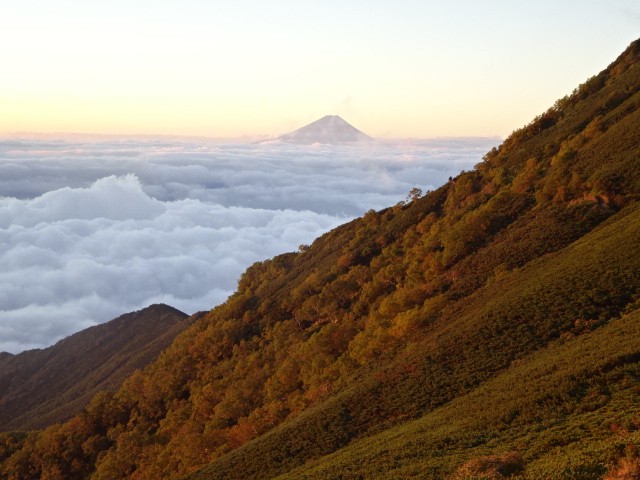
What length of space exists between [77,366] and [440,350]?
513ft

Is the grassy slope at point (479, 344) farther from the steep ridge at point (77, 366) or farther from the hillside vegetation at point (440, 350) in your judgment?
the steep ridge at point (77, 366)

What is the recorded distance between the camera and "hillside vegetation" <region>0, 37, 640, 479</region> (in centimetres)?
2642

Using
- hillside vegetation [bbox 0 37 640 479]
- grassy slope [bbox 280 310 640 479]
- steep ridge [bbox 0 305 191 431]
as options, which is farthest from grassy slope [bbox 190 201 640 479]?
steep ridge [bbox 0 305 191 431]

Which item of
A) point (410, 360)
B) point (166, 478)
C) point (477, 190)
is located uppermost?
point (477, 190)

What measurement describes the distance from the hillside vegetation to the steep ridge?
46.5 meters

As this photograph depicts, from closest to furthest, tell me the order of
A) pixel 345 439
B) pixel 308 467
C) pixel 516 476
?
pixel 516 476
pixel 308 467
pixel 345 439

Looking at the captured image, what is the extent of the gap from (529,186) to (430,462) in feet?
178

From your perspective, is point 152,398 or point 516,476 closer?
point 516,476

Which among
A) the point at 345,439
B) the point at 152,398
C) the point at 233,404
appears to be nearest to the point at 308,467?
the point at 345,439

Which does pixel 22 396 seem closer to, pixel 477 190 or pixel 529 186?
pixel 477 190

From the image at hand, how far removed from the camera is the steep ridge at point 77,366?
143 m

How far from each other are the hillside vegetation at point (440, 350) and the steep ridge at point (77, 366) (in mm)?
46495

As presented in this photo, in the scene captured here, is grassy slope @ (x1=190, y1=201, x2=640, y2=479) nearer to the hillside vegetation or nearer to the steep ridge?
the hillside vegetation

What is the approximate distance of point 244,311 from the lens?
101 m
